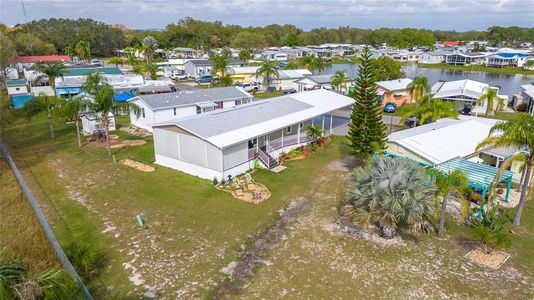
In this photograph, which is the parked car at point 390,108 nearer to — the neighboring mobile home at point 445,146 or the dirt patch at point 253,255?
the neighboring mobile home at point 445,146

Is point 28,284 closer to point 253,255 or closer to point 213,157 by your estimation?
point 253,255

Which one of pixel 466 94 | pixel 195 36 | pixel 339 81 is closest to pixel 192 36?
pixel 195 36

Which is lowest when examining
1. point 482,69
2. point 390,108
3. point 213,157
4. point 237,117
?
point 390,108

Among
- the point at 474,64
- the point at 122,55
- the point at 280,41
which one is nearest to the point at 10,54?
the point at 122,55

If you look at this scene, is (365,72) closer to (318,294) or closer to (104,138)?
(318,294)

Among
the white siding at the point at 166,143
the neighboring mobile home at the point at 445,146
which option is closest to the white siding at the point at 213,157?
the white siding at the point at 166,143

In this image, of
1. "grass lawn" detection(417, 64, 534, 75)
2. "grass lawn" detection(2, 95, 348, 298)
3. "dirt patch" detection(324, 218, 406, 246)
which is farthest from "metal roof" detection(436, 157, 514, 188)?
"grass lawn" detection(417, 64, 534, 75)
